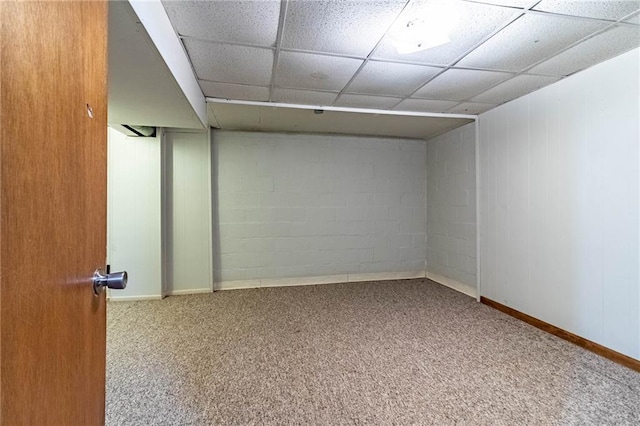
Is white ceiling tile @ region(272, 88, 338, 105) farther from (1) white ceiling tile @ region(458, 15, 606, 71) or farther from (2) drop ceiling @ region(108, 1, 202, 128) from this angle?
(1) white ceiling tile @ region(458, 15, 606, 71)

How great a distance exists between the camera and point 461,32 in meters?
1.92

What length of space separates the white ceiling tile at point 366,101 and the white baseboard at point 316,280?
2.50 metres

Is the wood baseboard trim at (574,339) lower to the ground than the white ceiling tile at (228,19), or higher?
lower

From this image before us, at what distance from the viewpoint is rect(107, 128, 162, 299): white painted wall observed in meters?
3.66

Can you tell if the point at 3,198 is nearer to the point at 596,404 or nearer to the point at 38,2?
the point at 38,2

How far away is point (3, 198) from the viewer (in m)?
0.51

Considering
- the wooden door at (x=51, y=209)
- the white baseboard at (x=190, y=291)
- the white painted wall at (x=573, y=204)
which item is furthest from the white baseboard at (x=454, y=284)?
the wooden door at (x=51, y=209)

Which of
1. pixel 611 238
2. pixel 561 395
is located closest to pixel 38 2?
pixel 561 395

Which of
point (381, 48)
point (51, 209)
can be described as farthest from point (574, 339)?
point (51, 209)

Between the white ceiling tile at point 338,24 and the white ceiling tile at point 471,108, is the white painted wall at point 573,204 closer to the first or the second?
the white ceiling tile at point 471,108

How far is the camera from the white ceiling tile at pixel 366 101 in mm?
3094

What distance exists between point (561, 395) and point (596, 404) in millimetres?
162

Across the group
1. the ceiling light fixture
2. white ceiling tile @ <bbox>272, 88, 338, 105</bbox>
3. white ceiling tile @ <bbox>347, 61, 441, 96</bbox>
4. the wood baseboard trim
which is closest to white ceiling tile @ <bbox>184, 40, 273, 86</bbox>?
white ceiling tile @ <bbox>272, 88, 338, 105</bbox>

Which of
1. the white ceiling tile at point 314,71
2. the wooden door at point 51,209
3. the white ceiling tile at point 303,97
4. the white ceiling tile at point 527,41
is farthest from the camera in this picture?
the white ceiling tile at point 303,97
